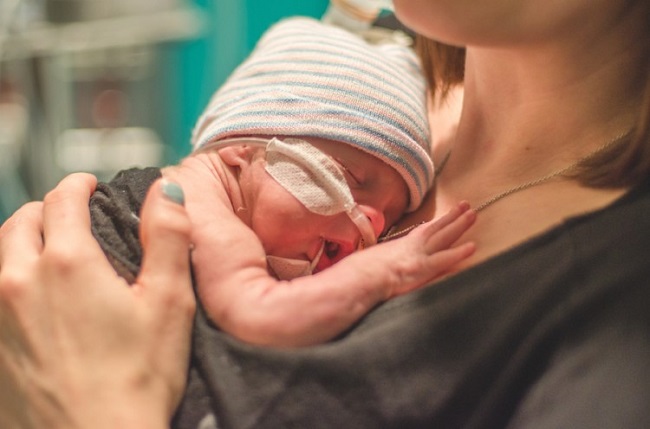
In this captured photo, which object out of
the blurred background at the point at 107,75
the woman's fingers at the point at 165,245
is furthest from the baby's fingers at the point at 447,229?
the blurred background at the point at 107,75

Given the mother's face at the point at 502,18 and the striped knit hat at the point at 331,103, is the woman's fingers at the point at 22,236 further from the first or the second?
the mother's face at the point at 502,18

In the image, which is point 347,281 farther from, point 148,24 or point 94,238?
point 148,24

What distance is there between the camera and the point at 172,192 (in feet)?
2.24

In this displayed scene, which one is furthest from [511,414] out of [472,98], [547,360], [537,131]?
[472,98]

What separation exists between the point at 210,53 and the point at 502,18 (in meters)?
2.79

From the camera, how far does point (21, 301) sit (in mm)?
675

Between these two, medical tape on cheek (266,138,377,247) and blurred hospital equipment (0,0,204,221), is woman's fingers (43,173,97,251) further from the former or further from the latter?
blurred hospital equipment (0,0,204,221)

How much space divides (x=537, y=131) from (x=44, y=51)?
2.79 meters

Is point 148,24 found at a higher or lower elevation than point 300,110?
lower

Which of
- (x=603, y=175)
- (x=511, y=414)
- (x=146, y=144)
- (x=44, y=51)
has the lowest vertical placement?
(x=146, y=144)

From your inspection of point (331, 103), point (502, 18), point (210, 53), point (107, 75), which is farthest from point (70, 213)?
point (107, 75)

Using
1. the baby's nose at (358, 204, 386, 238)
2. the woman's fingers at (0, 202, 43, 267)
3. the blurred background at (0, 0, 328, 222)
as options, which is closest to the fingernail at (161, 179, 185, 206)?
the woman's fingers at (0, 202, 43, 267)

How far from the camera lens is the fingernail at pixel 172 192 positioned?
26.9 inches

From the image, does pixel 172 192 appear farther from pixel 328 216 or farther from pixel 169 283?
pixel 328 216
